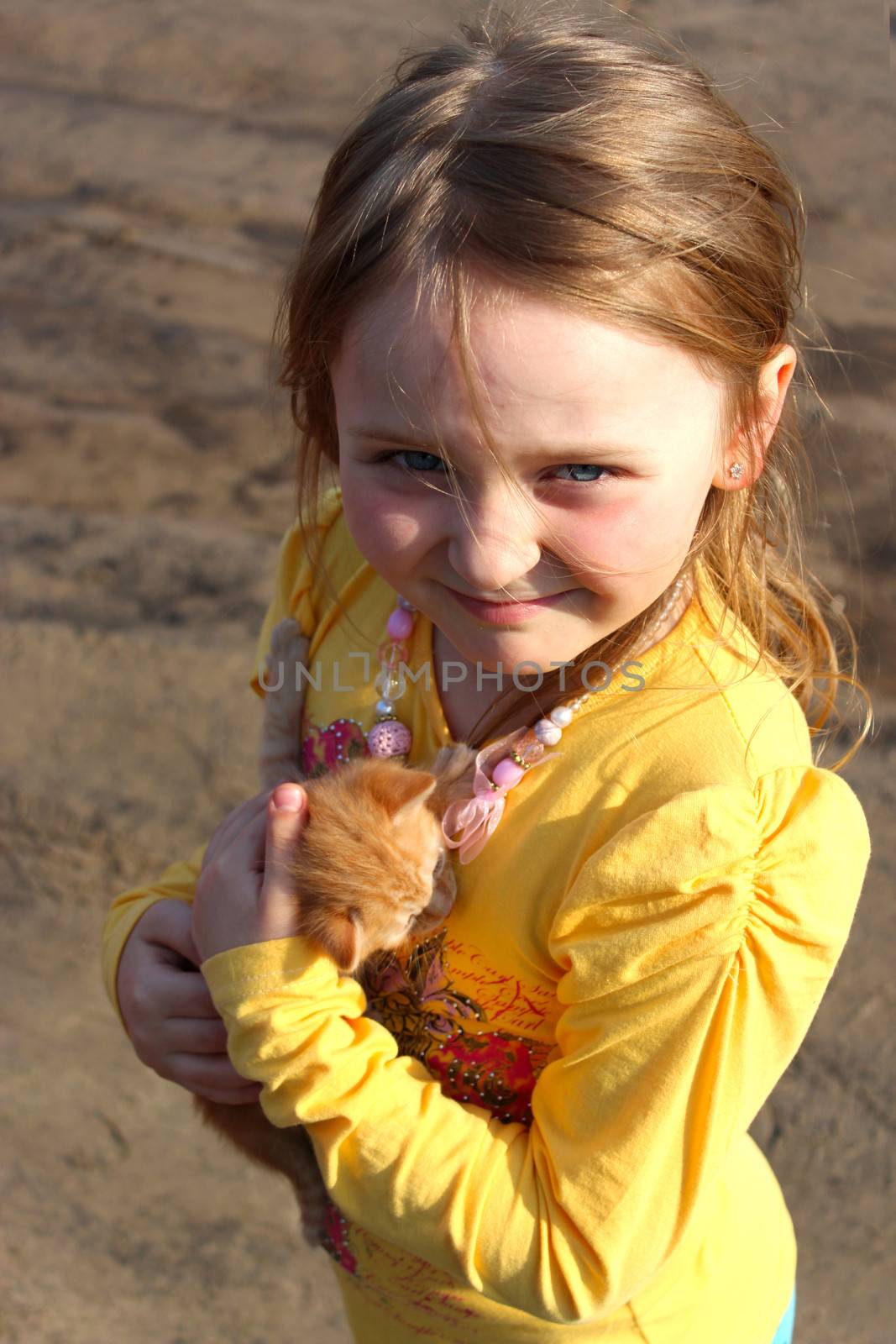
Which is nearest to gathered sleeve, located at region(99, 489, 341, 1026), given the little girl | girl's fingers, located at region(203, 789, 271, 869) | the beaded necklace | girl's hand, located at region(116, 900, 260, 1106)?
girl's hand, located at region(116, 900, 260, 1106)

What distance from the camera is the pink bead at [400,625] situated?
4.58 feet

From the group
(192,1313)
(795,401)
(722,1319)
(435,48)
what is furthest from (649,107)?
(192,1313)

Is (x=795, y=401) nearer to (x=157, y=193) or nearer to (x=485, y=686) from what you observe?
(x=485, y=686)

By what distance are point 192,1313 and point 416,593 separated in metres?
1.87

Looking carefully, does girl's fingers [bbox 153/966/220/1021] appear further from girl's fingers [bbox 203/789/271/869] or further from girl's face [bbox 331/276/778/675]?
girl's face [bbox 331/276/778/675]

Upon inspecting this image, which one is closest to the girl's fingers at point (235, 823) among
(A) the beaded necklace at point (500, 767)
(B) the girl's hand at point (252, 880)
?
(B) the girl's hand at point (252, 880)

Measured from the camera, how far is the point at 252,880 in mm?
1268

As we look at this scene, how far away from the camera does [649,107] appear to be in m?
1.04

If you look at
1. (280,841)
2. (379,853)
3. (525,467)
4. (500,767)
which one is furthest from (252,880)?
(525,467)

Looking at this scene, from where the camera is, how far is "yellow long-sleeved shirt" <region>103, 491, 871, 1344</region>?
104 cm

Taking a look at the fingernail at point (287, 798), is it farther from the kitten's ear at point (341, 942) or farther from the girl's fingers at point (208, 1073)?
the girl's fingers at point (208, 1073)

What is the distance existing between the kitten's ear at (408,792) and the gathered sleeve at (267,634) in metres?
0.30

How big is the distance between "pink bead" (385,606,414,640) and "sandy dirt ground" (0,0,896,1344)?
372 millimetres

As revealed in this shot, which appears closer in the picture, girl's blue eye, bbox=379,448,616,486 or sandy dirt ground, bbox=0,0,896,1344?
girl's blue eye, bbox=379,448,616,486
